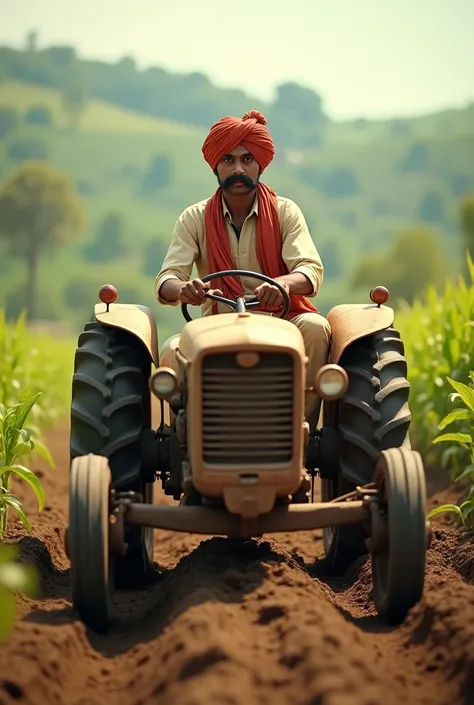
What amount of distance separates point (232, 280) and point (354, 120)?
19440 centimetres

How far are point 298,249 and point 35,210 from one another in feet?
312

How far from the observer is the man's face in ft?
21.1

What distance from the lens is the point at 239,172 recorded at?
21.2 ft

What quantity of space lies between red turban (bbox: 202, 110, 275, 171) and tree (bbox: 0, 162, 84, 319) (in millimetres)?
92964

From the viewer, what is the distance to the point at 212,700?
3645 millimetres

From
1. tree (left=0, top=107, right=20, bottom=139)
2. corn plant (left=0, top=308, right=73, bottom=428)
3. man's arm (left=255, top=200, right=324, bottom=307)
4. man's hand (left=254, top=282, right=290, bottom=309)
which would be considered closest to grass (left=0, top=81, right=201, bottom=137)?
tree (left=0, top=107, right=20, bottom=139)

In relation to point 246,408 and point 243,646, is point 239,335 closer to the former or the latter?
point 246,408

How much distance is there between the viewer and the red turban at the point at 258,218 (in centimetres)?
638

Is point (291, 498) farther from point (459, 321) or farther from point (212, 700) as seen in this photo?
point (459, 321)

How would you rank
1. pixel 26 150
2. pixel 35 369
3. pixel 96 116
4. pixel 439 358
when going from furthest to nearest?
pixel 96 116, pixel 26 150, pixel 35 369, pixel 439 358

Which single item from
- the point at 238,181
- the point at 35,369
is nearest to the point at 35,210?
the point at 35,369

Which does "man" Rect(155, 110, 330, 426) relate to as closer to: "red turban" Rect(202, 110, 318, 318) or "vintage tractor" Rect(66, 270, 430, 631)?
"red turban" Rect(202, 110, 318, 318)

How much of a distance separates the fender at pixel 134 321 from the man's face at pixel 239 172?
78 cm

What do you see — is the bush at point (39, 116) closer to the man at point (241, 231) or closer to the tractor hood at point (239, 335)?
the man at point (241, 231)
